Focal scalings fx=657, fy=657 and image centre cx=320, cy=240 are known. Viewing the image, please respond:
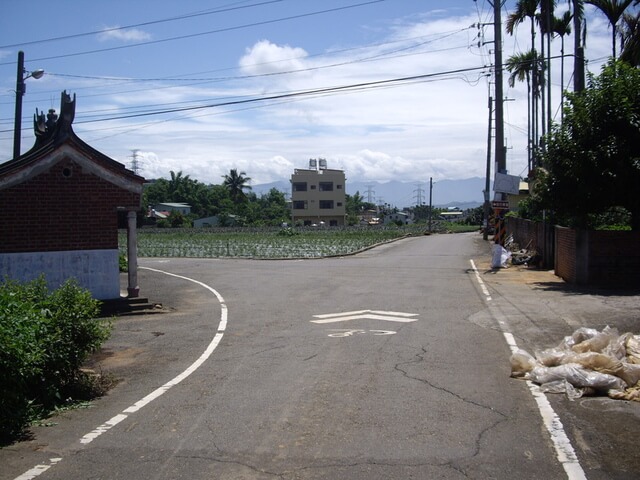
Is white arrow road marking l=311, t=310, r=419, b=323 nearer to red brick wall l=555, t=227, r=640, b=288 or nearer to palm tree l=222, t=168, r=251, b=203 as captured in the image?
red brick wall l=555, t=227, r=640, b=288

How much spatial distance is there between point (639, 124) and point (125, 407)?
618 inches

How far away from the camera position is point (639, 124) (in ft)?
58.2

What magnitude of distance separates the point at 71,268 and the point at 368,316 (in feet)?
23.6

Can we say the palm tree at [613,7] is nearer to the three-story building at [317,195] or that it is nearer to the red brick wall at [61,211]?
the red brick wall at [61,211]

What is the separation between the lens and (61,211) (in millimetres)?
15539

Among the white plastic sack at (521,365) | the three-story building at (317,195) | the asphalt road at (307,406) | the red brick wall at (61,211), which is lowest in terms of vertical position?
the asphalt road at (307,406)

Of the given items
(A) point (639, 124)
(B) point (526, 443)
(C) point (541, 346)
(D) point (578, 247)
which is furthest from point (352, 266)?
(B) point (526, 443)

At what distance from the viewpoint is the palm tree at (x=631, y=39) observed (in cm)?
2769

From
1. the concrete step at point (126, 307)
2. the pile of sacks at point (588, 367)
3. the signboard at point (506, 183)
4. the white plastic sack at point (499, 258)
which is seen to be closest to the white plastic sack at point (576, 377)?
the pile of sacks at point (588, 367)

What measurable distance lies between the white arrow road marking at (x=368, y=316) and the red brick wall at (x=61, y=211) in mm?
5751

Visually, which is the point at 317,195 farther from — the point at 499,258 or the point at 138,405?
the point at 138,405

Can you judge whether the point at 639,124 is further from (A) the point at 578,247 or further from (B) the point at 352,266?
(B) the point at 352,266

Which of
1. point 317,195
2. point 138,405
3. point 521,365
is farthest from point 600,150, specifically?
point 317,195

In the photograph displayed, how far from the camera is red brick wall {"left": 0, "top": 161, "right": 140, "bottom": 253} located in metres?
15.1
